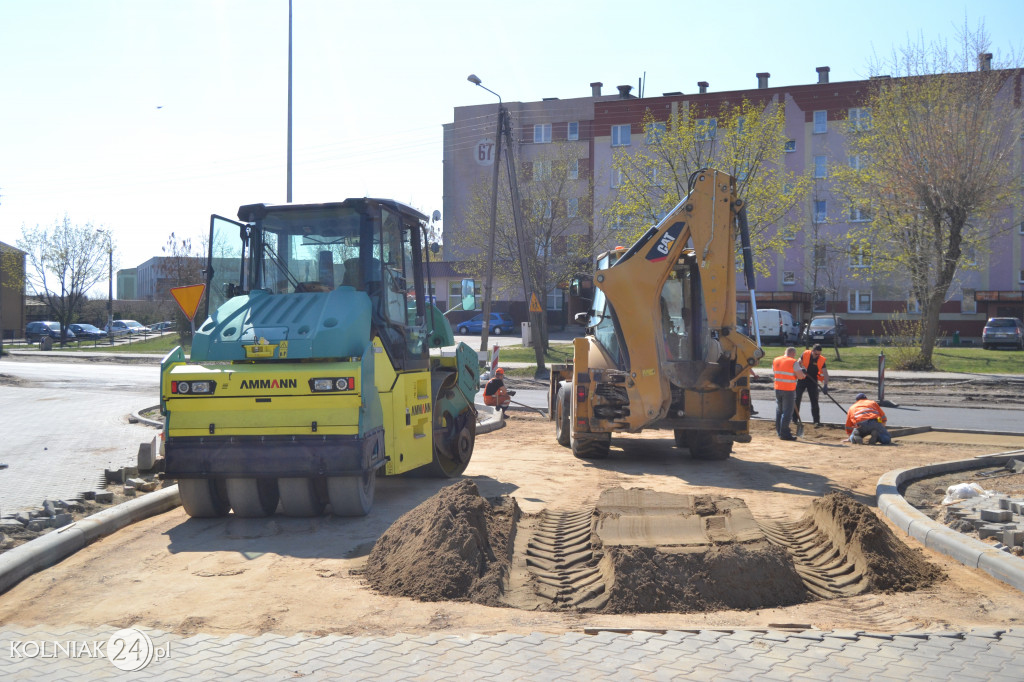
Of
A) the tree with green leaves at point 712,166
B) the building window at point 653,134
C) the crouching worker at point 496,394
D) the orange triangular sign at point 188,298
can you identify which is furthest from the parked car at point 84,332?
the orange triangular sign at point 188,298

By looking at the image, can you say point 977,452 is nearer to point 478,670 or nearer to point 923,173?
point 478,670

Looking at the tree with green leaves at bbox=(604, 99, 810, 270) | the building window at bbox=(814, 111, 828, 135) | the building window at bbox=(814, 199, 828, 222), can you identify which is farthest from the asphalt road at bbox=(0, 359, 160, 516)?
the building window at bbox=(814, 111, 828, 135)

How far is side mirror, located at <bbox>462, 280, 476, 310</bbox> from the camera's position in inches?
402

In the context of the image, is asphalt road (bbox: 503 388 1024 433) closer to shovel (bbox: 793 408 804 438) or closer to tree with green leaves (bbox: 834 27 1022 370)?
shovel (bbox: 793 408 804 438)

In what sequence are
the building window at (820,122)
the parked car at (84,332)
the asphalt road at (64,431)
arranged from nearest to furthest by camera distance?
the asphalt road at (64,431) → the building window at (820,122) → the parked car at (84,332)

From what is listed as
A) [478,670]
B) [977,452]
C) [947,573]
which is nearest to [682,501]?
[947,573]

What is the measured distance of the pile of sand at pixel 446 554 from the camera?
18.8 feet

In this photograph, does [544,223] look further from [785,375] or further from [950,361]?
[785,375]

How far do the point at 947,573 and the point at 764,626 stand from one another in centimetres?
205

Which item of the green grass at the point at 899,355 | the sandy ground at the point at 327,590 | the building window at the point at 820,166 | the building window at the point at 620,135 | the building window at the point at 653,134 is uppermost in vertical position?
the building window at the point at 620,135

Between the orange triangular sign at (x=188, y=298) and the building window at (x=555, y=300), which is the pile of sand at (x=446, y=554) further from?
the building window at (x=555, y=300)

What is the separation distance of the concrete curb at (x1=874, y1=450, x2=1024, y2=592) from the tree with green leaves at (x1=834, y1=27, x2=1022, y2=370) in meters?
19.6

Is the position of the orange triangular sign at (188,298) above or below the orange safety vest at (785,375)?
above

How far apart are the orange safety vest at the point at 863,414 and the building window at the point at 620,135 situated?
42373 millimetres
